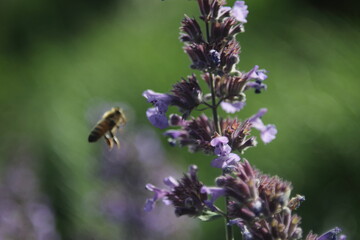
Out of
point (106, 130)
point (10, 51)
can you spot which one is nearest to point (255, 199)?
point (106, 130)

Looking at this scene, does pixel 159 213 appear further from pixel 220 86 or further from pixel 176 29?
pixel 176 29

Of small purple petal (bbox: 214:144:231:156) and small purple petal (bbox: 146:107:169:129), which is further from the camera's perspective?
small purple petal (bbox: 146:107:169:129)

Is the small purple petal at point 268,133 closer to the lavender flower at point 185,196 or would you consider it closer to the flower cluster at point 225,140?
the flower cluster at point 225,140

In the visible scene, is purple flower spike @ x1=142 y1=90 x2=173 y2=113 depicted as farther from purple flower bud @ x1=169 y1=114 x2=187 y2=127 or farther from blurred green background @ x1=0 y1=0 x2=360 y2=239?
blurred green background @ x1=0 y1=0 x2=360 y2=239

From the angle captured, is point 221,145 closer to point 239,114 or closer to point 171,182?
point 171,182

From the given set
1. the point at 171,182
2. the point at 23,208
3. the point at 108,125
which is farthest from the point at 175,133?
the point at 23,208

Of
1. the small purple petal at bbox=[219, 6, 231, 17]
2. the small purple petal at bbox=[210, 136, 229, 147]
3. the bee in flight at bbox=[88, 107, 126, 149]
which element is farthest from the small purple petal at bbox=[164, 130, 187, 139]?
the bee in flight at bbox=[88, 107, 126, 149]

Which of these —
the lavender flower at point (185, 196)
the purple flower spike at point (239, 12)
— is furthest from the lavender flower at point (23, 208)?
the purple flower spike at point (239, 12)
